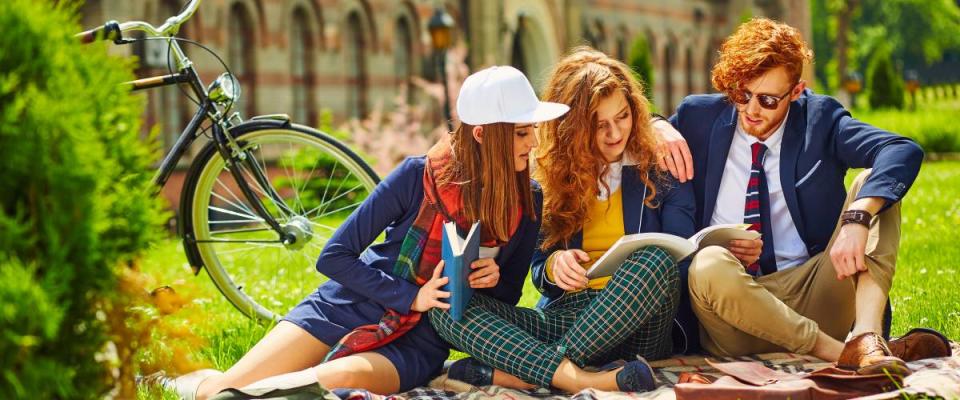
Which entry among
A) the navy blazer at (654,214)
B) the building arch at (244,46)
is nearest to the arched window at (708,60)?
the building arch at (244,46)

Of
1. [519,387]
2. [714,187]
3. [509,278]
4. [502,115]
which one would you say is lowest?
[519,387]

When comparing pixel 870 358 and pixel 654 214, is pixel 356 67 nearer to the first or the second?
pixel 654 214

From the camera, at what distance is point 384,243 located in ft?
12.7

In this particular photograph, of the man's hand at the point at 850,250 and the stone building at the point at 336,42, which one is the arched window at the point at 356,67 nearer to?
the stone building at the point at 336,42

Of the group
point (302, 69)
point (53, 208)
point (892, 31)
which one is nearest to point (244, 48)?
point (302, 69)

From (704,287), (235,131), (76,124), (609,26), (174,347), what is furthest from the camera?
(609,26)

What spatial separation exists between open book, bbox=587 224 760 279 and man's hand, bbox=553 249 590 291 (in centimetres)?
4

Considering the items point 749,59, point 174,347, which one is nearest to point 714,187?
point 749,59

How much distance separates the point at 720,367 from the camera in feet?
11.5

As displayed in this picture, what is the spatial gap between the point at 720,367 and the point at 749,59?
42.4 inches

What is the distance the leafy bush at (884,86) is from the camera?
29.3 m

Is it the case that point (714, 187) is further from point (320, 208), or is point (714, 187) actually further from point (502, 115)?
point (320, 208)

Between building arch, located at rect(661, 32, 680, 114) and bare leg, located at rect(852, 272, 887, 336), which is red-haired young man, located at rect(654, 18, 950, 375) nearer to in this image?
bare leg, located at rect(852, 272, 887, 336)

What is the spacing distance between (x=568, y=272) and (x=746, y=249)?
0.63 metres
